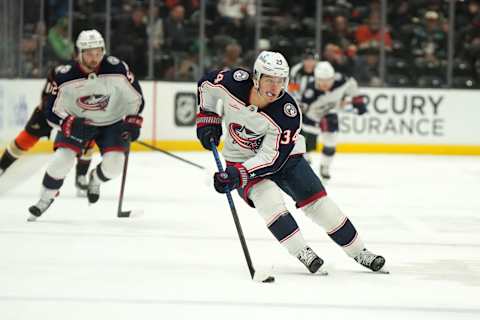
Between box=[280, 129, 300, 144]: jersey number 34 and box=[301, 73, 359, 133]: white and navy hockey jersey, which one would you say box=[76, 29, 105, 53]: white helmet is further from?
box=[301, 73, 359, 133]: white and navy hockey jersey

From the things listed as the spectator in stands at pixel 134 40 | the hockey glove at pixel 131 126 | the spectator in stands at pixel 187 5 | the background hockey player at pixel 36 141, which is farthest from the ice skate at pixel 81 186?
the spectator in stands at pixel 187 5

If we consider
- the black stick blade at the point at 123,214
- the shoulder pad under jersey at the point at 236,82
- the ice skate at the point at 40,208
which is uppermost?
the shoulder pad under jersey at the point at 236,82

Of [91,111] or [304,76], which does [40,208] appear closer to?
[91,111]

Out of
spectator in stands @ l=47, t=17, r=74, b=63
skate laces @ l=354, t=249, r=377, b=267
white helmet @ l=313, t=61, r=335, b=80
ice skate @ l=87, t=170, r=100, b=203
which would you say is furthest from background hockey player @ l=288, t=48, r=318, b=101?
skate laces @ l=354, t=249, r=377, b=267

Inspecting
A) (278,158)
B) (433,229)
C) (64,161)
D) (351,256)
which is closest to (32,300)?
(278,158)

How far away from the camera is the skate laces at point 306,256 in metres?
4.48

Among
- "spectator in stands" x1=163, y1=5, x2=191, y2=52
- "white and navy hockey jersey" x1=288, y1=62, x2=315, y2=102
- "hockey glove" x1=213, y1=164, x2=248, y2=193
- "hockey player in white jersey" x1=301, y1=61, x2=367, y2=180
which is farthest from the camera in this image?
"spectator in stands" x1=163, y1=5, x2=191, y2=52

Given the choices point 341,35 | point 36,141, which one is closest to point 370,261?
point 36,141

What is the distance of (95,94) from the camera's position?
20.6ft

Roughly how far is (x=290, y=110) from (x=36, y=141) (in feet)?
11.5

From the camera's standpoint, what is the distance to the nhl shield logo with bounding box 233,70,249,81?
461 centimetres

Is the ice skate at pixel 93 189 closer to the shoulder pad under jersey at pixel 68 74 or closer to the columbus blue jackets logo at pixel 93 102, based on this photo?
the columbus blue jackets logo at pixel 93 102

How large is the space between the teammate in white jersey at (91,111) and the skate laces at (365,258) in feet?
6.84

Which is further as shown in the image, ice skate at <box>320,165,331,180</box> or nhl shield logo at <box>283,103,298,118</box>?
ice skate at <box>320,165,331,180</box>
